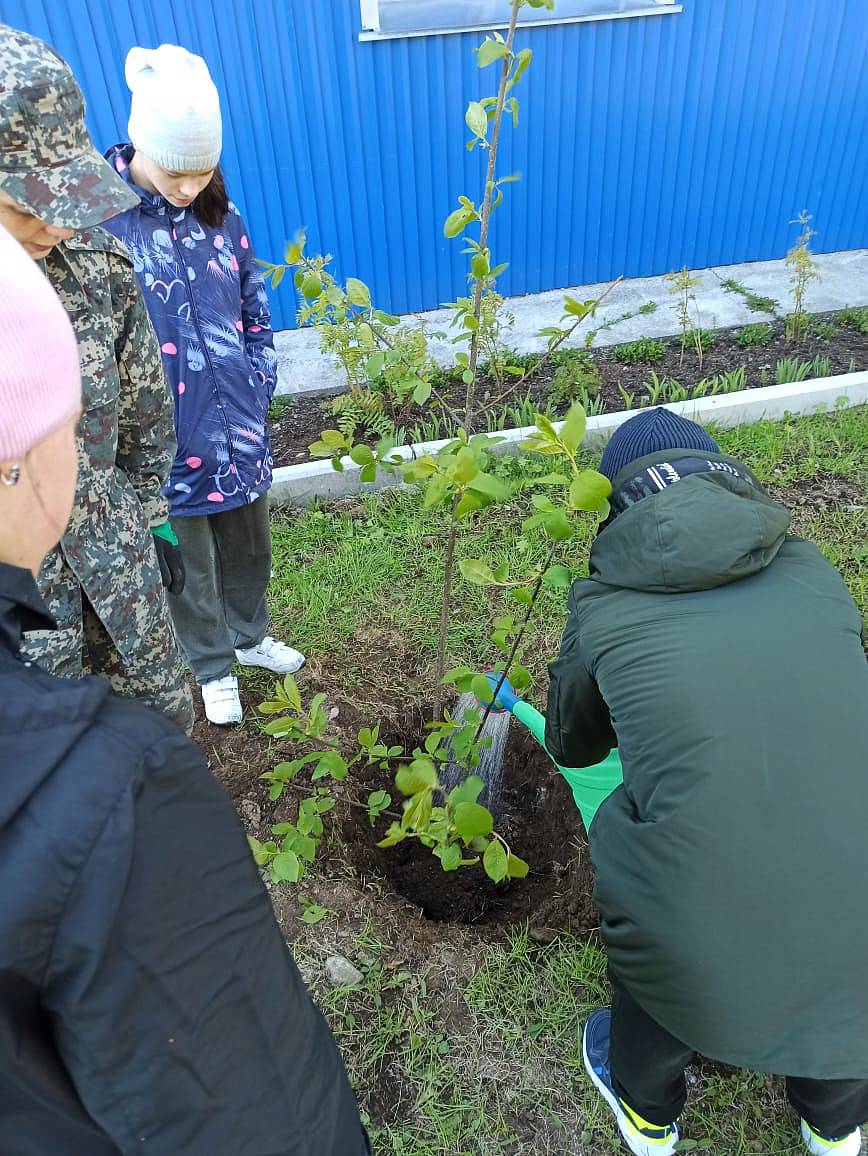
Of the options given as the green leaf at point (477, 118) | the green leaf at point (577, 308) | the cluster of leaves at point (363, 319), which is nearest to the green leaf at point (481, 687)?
the cluster of leaves at point (363, 319)

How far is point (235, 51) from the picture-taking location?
4.10m

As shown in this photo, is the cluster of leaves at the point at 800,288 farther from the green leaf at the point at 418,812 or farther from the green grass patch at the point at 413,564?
the green leaf at the point at 418,812

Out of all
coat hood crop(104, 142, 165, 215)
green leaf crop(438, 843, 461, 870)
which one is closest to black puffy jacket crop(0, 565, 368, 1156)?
green leaf crop(438, 843, 461, 870)

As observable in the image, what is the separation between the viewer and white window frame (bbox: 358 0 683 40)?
13.8 feet

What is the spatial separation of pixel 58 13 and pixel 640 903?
4.60 meters

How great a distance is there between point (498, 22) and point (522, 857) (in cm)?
434

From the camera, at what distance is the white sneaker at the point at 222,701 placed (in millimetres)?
2652

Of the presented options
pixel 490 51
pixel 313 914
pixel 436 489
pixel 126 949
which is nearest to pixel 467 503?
pixel 436 489

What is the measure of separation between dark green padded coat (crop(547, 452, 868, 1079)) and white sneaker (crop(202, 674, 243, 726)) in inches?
60.4

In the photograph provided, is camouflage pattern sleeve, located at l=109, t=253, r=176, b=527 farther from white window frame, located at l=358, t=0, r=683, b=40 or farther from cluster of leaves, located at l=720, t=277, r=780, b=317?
cluster of leaves, located at l=720, t=277, r=780, b=317

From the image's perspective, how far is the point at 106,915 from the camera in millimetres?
652

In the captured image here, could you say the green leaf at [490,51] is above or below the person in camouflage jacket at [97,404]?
above

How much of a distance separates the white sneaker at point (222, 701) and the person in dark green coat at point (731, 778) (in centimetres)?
149

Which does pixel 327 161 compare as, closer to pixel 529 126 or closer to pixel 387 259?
pixel 387 259
